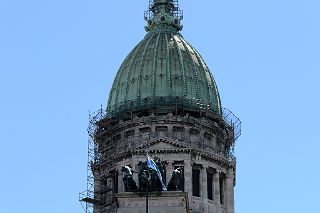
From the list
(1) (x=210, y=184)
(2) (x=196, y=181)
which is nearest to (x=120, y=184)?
(2) (x=196, y=181)

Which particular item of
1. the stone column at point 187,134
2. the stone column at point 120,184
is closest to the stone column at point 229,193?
the stone column at point 187,134

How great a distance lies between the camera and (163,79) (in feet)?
386

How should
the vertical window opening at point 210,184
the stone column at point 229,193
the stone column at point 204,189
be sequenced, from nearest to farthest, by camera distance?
the stone column at point 204,189 < the vertical window opening at point 210,184 < the stone column at point 229,193

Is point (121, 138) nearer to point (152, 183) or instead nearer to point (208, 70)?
point (208, 70)

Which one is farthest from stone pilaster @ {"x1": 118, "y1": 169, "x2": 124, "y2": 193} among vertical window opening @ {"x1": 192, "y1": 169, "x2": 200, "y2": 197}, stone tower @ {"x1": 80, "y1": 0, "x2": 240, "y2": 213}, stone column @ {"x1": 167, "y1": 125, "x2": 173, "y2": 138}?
vertical window opening @ {"x1": 192, "y1": 169, "x2": 200, "y2": 197}

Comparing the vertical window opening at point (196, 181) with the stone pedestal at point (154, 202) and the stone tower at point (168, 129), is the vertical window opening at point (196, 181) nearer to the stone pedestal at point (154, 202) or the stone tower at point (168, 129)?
the stone tower at point (168, 129)

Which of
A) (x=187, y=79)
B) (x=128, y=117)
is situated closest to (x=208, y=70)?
(x=187, y=79)

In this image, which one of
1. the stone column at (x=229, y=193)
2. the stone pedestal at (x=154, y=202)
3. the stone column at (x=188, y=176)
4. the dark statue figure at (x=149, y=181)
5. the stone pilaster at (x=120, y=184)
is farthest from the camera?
the stone column at (x=229, y=193)

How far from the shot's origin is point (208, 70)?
122188 mm

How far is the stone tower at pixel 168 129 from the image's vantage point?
11269 cm

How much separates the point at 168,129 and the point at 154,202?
24788mm

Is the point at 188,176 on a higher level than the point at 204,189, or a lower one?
higher

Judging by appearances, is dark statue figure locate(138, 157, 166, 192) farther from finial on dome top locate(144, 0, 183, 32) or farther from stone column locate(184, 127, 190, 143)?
finial on dome top locate(144, 0, 183, 32)

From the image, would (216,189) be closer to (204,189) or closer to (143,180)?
(204,189)
